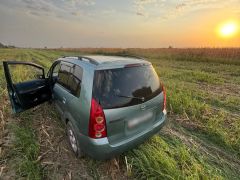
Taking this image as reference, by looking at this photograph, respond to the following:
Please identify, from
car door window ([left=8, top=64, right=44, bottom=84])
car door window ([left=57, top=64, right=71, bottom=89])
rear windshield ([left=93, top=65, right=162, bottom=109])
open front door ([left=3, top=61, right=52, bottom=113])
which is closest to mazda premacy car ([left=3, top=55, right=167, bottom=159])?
rear windshield ([left=93, top=65, right=162, bottom=109])

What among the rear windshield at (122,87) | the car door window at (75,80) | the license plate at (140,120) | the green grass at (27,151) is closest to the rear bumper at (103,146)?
the license plate at (140,120)

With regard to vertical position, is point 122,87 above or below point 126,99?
above

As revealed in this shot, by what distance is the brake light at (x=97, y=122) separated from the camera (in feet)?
7.19

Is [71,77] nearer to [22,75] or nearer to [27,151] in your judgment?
[27,151]

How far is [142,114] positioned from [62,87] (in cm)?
166

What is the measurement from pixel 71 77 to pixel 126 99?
3.84 feet

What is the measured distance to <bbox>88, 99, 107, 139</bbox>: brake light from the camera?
2.19m

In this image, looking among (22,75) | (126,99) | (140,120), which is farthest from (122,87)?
(22,75)

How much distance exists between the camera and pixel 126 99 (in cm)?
238

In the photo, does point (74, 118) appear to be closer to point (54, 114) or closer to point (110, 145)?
point (110, 145)

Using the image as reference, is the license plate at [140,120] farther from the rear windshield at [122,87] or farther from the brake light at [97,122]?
the brake light at [97,122]

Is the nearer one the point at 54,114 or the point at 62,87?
the point at 62,87

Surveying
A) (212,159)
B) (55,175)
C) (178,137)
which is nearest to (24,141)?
(55,175)

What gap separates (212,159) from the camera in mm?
2904
